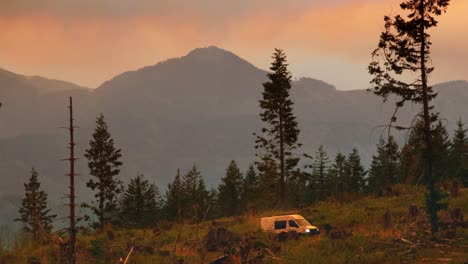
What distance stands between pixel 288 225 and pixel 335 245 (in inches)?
349

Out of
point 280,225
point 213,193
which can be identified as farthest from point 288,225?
point 213,193

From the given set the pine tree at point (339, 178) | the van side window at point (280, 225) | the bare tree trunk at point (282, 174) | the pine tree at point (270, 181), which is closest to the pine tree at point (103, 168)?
the pine tree at point (270, 181)

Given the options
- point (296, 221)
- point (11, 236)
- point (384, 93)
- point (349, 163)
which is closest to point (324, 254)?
point (384, 93)

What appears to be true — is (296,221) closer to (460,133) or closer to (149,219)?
(149,219)

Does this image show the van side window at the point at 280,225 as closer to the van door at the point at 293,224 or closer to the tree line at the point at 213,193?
the van door at the point at 293,224

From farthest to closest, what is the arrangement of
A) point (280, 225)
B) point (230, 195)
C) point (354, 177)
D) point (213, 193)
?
point (213, 193)
point (354, 177)
point (230, 195)
point (280, 225)

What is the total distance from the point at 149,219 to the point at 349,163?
44.9 meters

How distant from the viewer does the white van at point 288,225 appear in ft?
89.5

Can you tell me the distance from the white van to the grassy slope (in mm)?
1296

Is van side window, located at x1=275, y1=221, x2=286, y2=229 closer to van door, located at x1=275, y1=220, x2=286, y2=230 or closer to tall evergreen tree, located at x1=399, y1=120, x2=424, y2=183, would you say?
van door, located at x1=275, y1=220, x2=286, y2=230

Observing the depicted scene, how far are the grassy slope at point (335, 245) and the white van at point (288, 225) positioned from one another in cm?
130

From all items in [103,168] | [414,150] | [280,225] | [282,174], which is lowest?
[280,225]

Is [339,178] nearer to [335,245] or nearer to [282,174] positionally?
[282,174]

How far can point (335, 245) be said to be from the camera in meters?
19.4
